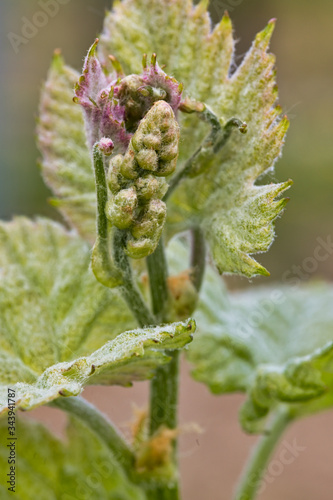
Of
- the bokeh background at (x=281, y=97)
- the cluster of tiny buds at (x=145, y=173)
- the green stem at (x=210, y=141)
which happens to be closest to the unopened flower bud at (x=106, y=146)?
the cluster of tiny buds at (x=145, y=173)

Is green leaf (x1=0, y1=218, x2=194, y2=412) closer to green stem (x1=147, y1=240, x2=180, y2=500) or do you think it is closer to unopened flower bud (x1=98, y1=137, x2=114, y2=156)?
green stem (x1=147, y1=240, x2=180, y2=500)

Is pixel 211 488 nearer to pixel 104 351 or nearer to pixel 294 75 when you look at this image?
pixel 104 351

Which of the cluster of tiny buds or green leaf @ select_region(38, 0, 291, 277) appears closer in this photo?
the cluster of tiny buds

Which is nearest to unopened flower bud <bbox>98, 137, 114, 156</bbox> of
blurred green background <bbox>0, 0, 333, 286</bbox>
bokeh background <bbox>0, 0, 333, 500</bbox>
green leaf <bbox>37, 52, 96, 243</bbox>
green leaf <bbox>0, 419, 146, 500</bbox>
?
green leaf <bbox>37, 52, 96, 243</bbox>

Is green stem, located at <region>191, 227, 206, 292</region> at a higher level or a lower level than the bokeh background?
lower

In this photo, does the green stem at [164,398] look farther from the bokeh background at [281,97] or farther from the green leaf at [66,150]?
the bokeh background at [281,97]

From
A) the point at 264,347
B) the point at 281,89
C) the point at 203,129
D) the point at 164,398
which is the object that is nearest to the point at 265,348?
the point at 264,347

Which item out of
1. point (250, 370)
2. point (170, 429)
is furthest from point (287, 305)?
point (170, 429)
